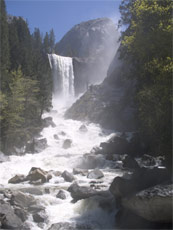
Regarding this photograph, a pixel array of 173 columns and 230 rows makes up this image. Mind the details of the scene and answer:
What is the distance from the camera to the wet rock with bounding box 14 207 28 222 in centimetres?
1034

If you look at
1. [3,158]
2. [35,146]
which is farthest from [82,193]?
[35,146]

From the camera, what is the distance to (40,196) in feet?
42.8

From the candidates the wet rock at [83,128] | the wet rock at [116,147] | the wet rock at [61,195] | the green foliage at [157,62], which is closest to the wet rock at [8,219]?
the wet rock at [61,195]

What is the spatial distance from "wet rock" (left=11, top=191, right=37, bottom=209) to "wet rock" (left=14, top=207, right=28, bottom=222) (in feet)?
2.35

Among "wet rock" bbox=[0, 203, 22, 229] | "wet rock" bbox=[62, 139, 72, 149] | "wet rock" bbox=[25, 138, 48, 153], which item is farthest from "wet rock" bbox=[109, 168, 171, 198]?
"wet rock" bbox=[62, 139, 72, 149]

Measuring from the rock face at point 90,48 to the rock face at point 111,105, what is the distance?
15.6 meters

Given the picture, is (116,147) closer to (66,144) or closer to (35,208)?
(66,144)

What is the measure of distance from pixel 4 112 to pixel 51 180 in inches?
416

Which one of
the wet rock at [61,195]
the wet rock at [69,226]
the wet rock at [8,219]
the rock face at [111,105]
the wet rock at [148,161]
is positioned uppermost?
the rock face at [111,105]

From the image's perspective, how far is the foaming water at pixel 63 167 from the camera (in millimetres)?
11010

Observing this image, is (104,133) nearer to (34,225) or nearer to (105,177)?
(105,177)

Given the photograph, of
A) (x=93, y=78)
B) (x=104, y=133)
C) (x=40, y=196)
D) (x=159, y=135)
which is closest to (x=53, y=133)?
(x=104, y=133)

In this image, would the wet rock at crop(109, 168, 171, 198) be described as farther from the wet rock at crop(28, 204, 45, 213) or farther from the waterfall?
the waterfall

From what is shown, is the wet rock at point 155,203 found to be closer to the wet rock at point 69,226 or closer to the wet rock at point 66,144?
the wet rock at point 69,226
